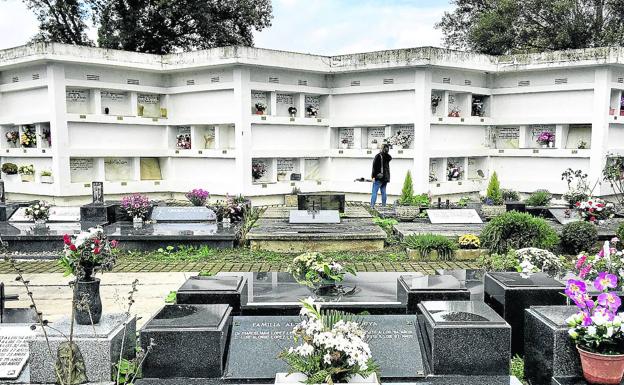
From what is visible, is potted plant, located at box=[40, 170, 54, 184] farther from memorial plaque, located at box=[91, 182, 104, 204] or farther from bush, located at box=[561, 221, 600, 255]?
bush, located at box=[561, 221, 600, 255]

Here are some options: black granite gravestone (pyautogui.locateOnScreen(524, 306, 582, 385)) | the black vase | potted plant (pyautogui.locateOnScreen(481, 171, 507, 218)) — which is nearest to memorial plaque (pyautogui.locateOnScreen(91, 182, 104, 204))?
the black vase

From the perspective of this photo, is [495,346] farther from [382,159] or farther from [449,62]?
[449,62]

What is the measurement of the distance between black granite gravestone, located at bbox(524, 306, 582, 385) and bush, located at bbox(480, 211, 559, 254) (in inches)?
212

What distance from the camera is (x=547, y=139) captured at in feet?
60.8

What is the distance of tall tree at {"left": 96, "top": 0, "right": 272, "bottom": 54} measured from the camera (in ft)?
83.3

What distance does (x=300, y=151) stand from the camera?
19.0 metres

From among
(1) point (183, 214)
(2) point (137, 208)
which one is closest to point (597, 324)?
(1) point (183, 214)

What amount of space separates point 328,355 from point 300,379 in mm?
415

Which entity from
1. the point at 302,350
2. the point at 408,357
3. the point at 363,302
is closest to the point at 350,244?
the point at 363,302

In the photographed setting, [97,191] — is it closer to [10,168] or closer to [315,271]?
[10,168]

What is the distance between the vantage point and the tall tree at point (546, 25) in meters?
25.3

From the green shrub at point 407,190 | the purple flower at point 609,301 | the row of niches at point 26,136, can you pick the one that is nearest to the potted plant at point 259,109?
the green shrub at point 407,190

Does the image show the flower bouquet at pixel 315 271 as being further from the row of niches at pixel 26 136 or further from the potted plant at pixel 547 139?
the potted plant at pixel 547 139

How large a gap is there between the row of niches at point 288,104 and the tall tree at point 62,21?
12.6 m
